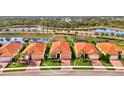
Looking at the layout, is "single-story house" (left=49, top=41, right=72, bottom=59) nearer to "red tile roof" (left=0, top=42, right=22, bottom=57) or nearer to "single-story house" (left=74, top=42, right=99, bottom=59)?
"single-story house" (left=74, top=42, right=99, bottom=59)

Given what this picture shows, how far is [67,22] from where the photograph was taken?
2.45m

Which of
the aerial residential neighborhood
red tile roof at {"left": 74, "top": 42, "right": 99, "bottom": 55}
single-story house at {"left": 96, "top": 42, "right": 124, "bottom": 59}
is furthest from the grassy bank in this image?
single-story house at {"left": 96, "top": 42, "right": 124, "bottom": 59}

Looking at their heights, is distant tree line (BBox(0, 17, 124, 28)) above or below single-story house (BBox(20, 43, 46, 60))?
above

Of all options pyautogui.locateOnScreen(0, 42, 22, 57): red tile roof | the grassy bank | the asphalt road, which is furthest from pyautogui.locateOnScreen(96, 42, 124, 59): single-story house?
pyautogui.locateOnScreen(0, 42, 22, 57): red tile roof

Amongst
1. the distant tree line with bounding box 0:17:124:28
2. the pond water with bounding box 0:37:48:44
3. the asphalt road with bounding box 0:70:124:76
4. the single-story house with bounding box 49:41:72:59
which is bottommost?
the asphalt road with bounding box 0:70:124:76

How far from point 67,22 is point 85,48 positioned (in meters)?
0.26

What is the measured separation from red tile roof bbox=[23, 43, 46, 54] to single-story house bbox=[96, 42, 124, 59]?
0.46 metres

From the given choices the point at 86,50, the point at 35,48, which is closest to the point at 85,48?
the point at 86,50

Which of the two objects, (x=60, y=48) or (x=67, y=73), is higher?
(x=60, y=48)

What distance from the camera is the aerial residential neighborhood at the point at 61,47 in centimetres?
244

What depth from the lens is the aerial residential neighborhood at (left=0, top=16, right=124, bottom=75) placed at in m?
2.44

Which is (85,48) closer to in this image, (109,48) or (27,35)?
(109,48)

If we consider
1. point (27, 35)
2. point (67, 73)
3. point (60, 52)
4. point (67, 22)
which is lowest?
point (67, 73)
